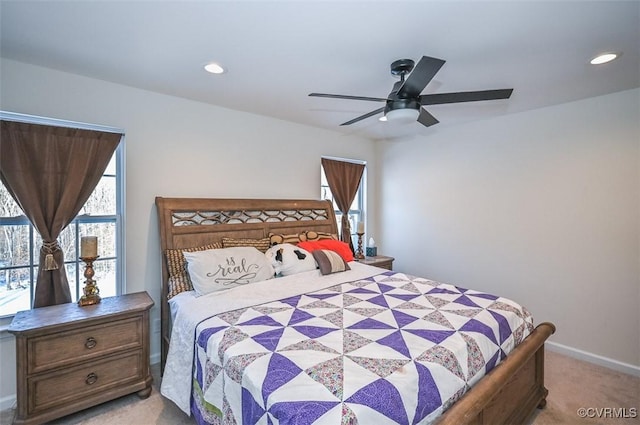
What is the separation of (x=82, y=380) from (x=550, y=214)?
14.4ft

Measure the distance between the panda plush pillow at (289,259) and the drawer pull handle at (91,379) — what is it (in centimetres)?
151

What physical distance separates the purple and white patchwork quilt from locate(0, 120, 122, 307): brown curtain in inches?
55.5

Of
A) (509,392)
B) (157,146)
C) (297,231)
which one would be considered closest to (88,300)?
(157,146)

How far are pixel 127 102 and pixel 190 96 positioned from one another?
21.2 inches

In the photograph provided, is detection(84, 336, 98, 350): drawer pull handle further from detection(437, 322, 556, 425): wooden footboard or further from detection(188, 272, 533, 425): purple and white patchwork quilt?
detection(437, 322, 556, 425): wooden footboard

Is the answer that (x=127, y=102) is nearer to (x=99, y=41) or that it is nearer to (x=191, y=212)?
(x=99, y=41)

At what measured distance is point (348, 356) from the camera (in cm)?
145

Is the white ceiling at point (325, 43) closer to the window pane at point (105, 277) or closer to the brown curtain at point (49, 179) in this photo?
the brown curtain at point (49, 179)

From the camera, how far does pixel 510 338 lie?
1.93 metres

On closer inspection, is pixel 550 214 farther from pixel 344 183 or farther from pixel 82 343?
pixel 82 343

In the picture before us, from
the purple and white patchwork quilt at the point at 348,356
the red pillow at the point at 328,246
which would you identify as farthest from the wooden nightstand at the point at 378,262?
the purple and white patchwork quilt at the point at 348,356

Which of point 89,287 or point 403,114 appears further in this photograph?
point 89,287

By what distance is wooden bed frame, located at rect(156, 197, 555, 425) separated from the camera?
1.54 meters

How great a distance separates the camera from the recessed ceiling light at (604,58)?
2.11 m
